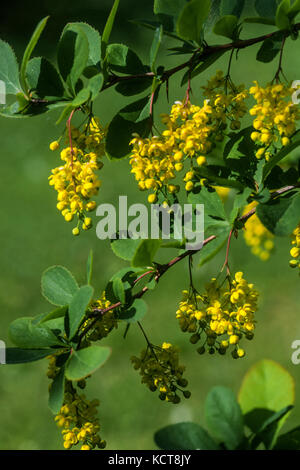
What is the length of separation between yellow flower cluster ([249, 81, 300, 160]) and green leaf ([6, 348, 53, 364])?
1.30 ft

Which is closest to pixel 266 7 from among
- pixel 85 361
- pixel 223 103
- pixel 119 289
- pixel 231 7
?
pixel 231 7

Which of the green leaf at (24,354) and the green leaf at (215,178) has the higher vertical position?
the green leaf at (215,178)

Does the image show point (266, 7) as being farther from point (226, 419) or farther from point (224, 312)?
point (226, 419)

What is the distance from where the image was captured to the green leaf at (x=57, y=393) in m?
0.79

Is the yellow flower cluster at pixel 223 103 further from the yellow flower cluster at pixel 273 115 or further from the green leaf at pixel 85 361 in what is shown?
the green leaf at pixel 85 361

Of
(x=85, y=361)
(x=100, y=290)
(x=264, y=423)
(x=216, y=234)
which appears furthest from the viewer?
(x=100, y=290)

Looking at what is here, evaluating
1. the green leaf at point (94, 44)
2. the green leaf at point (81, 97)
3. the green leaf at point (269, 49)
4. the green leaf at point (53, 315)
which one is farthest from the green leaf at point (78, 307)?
the green leaf at point (269, 49)

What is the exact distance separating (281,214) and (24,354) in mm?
380

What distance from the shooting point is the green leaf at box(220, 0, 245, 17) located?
94 centimetres

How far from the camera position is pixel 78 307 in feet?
2.63

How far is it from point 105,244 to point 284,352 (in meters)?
1.16

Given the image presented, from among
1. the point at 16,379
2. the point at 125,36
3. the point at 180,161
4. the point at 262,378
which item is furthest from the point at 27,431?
the point at 125,36

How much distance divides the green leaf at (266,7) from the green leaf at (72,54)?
28 cm

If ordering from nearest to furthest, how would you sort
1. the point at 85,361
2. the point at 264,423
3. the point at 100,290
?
the point at 264,423
the point at 85,361
the point at 100,290
